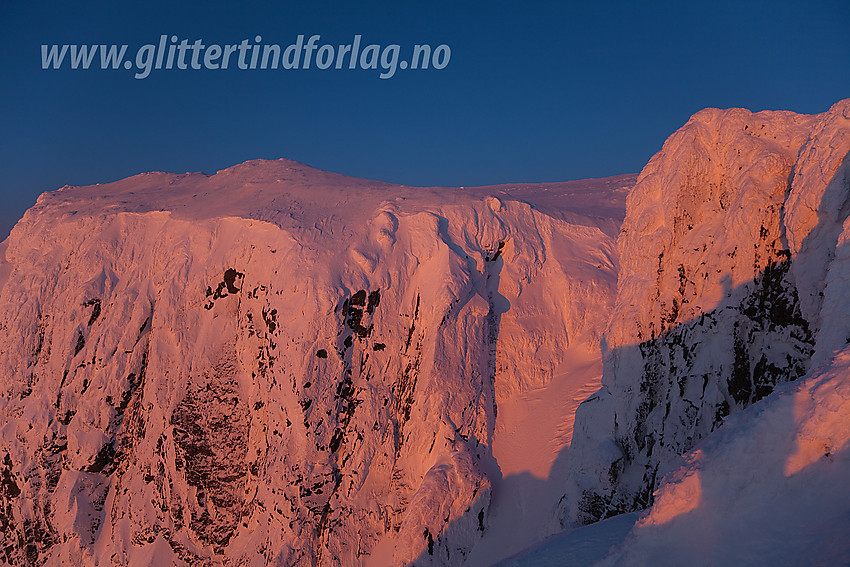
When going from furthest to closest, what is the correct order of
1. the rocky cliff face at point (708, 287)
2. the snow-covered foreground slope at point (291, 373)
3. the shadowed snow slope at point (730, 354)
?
1. the snow-covered foreground slope at point (291, 373)
2. the rocky cliff face at point (708, 287)
3. the shadowed snow slope at point (730, 354)

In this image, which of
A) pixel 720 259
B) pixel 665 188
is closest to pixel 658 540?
pixel 720 259

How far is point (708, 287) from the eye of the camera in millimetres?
12570

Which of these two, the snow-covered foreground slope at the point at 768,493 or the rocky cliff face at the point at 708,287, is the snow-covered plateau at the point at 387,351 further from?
the snow-covered foreground slope at the point at 768,493

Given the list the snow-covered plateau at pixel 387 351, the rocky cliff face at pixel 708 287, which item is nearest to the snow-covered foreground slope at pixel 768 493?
the rocky cliff face at pixel 708 287

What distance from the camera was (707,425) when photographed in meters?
12.0

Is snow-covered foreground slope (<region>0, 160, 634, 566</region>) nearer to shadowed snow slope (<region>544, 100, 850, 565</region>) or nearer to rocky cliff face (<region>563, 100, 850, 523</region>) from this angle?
rocky cliff face (<region>563, 100, 850, 523</region>)

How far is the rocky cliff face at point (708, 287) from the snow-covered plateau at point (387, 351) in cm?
6

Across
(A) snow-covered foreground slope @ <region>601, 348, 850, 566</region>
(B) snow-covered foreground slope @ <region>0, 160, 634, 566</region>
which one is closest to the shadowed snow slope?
(A) snow-covered foreground slope @ <region>601, 348, 850, 566</region>

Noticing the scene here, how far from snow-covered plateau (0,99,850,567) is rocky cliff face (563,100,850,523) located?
6cm

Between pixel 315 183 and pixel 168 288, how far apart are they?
10656 mm

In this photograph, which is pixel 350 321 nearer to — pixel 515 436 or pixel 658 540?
pixel 515 436

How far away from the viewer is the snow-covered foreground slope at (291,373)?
68.2 ft

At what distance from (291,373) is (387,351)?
425cm

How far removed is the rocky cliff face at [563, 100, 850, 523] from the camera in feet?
34.0
